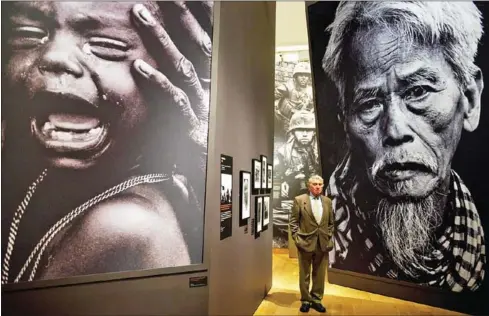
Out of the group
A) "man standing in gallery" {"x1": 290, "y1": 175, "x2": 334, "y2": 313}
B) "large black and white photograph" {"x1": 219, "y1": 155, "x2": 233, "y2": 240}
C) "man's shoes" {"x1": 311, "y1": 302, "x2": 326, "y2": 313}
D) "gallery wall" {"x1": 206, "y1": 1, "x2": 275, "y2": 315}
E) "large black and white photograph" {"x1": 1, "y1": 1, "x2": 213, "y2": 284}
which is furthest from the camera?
"man's shoes" {"x1": 311, "y1": 302, "x2": 326, "y2": 313}

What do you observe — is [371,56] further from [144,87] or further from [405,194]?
[144,87]

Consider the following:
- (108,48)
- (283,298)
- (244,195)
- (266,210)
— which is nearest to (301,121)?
(266,210)

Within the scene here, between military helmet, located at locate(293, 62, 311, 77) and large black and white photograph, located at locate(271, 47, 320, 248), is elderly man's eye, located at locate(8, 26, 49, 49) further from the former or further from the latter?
A: military helmet, located at locate(293, 62, 311, 77)

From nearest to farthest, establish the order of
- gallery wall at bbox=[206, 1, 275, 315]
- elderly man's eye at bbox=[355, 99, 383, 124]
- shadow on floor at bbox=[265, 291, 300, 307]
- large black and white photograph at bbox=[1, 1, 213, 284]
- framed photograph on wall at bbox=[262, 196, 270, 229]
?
large black and white photograph at bbox=[1, 1, 213, 284]
gallery wall at bbox=[206, 1, 275, 315]
framed photograph on wall at bbox=[262, 196, 270, 229]
shadow on floor at bbox=[265, 291, 300, 307]
elderly man's eye at bbox=[355, 99, 383, 124]

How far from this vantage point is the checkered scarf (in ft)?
16.4

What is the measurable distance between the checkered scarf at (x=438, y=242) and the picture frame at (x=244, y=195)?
7.67ft

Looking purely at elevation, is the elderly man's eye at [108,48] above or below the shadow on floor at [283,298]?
above

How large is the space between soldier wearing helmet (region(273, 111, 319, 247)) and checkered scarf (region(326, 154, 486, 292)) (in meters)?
3.38

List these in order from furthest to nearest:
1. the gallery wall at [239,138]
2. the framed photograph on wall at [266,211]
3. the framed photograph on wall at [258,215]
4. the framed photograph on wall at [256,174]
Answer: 1. the framed photograph on wall at [266,211]
2. the framed photograph on wall at [258,215]
3. the framed photograph on wall at [256,174]
4. the gallery wall at [239,138]

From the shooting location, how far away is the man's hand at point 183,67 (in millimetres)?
3047

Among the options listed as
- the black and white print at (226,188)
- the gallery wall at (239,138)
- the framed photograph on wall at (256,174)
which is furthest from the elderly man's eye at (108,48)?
the framed photograph on wall at (256,174)

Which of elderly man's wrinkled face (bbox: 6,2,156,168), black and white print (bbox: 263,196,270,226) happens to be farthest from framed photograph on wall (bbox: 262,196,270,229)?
elderly man's wrinkled face (bbox: 6,2,156,168)

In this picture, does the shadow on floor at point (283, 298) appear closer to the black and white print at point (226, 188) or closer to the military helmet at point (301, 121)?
the black and white print at point (226, 188)

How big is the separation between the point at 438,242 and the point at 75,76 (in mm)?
5102
